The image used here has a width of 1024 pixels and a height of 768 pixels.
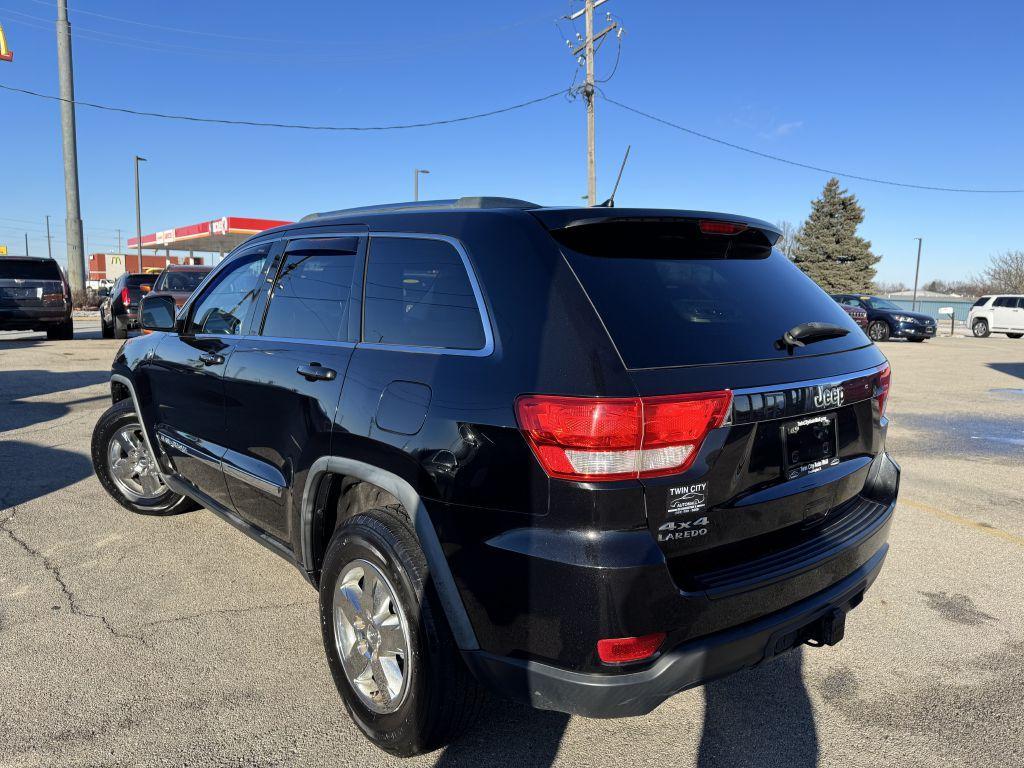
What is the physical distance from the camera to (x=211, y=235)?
4844 centimetres

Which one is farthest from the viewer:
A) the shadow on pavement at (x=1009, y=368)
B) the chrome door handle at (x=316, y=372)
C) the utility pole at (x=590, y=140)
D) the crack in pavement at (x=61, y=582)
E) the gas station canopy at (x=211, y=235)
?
the gas station canopy at (x=211, y=235)

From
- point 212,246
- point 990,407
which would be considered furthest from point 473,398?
point 212,246

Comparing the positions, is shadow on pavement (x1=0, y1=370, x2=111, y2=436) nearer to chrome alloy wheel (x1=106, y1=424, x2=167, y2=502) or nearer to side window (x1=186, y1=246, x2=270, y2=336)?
chrome alloy wheel (x1=106, y1=424, x2=167, y2=502)

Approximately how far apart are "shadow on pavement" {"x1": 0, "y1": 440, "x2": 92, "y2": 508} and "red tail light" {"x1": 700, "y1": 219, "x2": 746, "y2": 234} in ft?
15.7

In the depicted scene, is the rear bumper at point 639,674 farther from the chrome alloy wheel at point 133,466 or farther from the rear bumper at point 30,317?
the rear bumper at point 30,317

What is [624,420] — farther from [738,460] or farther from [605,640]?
[605,640]

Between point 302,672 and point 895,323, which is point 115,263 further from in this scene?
point 302,672

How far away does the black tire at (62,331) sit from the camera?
16547 mm

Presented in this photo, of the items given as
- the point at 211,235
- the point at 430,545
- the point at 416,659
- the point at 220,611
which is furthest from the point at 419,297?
the point at 211,235

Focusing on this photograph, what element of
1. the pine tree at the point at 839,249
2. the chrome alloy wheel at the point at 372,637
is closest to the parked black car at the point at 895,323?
the chrome alloy wheel at the point at 372,637

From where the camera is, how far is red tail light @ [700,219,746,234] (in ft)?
8.26

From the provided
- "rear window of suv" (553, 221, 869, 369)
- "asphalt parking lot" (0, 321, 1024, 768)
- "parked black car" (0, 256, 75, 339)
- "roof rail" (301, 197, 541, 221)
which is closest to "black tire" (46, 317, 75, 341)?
"parked black car" (0, 256, 75, 339)

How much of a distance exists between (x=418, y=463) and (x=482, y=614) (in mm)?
479

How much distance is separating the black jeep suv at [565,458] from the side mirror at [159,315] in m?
1.46
